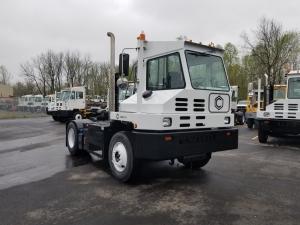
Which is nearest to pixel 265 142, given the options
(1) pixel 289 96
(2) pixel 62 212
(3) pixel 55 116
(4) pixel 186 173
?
(1) pixel 289 96

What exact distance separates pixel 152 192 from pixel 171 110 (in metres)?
1.55

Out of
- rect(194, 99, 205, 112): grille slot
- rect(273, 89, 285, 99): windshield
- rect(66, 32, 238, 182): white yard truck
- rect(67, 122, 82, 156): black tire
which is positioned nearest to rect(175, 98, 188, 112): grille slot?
rect(66, 32, 238, 182): white yard truck

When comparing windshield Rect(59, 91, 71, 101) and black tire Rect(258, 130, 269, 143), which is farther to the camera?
windshield Rect(59, 91, 71, 101)

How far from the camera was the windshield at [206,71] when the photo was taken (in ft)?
16.8

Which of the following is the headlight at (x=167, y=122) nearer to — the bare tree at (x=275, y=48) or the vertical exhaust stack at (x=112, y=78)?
the vertical exhaust stack at (x=112, y=78)

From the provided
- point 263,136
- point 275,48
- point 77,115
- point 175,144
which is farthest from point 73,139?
point 275,48

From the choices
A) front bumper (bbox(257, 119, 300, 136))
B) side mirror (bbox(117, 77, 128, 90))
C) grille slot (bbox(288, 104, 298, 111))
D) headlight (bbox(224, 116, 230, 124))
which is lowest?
front bumper (bbox(257, 119, 300, 136))

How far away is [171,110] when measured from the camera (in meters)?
4.78

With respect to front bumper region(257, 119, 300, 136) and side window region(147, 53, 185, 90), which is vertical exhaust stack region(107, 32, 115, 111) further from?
front bumper region(257, 119, 300, 136)

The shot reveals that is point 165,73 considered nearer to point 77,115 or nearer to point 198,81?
point 198,81

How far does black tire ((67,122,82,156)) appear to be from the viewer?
7660 millimetres

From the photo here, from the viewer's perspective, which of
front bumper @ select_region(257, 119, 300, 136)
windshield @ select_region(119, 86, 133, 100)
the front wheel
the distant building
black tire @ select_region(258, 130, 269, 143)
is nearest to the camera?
windshield @ select_region(119, 86, 133, 100)

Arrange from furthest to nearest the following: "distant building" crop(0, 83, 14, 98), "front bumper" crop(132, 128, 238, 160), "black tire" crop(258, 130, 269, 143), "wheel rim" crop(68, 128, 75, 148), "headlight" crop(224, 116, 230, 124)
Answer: "distant building" crop(0, 83, 14, 98), "black tire" crop(258, 130, 269, 143), "wheel rim" crop(68, 128, 75, 148), "headlight" crop(224, 116, 230, 124), "front bumper" crop(132, 128, 238, 160)

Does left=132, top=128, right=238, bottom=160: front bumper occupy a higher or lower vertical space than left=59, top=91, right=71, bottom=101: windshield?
lower
